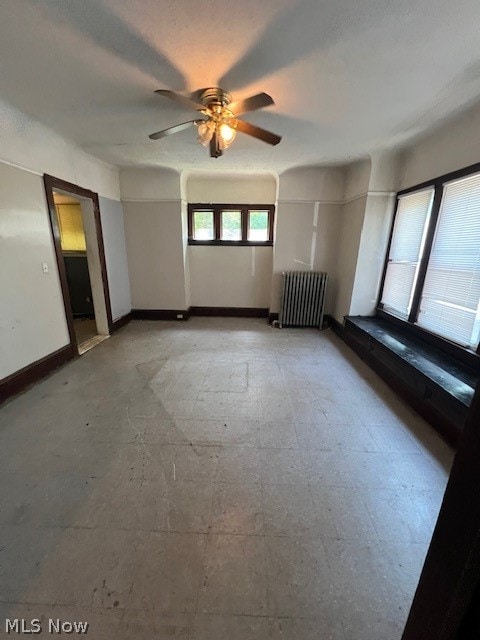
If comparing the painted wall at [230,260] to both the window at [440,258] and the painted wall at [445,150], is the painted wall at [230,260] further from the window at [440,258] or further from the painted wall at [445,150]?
the window at [440,258]

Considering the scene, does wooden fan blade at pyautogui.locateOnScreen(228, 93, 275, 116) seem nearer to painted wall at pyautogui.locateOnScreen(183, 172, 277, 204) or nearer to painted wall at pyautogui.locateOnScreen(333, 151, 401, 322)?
painted wall at pyautogui.locateOnScreen(333, 151, 401, 322)

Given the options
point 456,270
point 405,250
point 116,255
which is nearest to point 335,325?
point 405,250

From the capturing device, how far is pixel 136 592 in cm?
112

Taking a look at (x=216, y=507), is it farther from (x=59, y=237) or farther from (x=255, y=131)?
(x=59, y=237)

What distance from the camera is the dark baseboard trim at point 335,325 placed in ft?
13.8

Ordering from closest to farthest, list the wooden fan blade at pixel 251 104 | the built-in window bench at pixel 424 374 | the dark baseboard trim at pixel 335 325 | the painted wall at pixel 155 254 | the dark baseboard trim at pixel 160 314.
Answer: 1. the wooden fan blade at pixel 251 104
2. the built-in window bench at pixel 424 374
3. the dark baseboard trim at pixel 335 325
4. the painted wall at pixel 155 254
5. the dark baseboard trim at pixel 160 314

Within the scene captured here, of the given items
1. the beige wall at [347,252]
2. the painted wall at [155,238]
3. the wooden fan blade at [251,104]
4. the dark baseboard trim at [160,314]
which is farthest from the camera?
the dark baseboard trim at [160,314]

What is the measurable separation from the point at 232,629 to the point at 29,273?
3154 mm

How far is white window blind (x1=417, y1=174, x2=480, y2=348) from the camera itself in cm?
234

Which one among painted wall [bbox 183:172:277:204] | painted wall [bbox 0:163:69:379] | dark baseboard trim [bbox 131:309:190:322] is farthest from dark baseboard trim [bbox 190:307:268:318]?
painted wall [bbox 0:163:69:379]

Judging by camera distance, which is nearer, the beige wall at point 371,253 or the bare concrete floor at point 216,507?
the bare concrete floor at point 216,507

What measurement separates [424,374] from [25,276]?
12.6 feet

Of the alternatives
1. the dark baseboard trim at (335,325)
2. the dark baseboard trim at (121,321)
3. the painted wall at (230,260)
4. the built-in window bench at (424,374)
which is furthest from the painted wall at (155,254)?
the built-in window bench at (424,374)

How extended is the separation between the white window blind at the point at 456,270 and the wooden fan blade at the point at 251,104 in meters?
2.05
